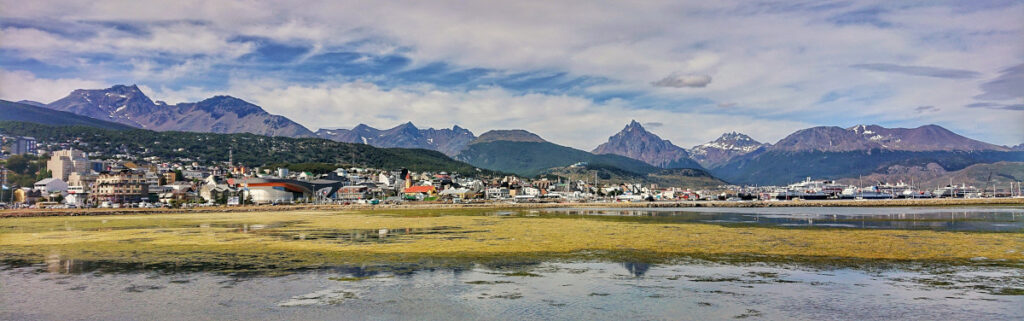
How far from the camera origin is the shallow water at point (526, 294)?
17844 mm

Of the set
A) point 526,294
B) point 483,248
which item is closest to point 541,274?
point 526,294

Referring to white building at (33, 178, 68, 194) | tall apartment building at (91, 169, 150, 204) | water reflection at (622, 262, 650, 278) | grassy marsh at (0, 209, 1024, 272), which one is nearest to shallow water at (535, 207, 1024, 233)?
grassy marsh at (0, 209, 1024, 272)

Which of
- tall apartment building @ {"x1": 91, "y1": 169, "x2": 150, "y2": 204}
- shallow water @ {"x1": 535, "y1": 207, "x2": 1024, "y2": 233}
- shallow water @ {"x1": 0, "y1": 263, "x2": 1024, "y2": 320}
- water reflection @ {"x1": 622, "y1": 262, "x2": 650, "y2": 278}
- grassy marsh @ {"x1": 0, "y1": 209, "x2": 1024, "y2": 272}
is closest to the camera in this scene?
shallow water @ {"x1": 0, "y1": 263, "x2": 1024, "y2": 320}

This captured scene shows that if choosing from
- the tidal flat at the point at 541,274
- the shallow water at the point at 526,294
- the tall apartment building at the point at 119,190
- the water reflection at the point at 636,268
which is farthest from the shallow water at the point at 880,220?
the tall apartment building at the point at 119,190

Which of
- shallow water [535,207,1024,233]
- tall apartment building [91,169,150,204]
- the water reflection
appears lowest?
shallow water [535,207,1024,233]

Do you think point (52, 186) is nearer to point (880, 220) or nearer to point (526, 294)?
point (526, 294)

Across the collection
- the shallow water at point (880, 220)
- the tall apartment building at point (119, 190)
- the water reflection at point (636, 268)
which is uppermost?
the tall apartment building at point (119, 190)

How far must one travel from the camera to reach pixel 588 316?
1758cm

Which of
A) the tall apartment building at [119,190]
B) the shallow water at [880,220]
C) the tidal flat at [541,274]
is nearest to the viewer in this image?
the tidal flat at [541,274]

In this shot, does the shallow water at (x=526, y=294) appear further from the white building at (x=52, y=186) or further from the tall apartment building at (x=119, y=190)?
the white building at (x=52, y=186)

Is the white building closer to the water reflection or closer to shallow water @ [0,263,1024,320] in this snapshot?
shallow water @ [0,263,1024,320]

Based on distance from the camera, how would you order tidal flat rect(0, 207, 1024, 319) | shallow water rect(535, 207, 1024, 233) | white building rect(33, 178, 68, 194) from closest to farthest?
tidal flat rect(0, 207, 1024, 319) < shallow water rect(535, 207, 1024, 233) < white building rect(33, 178, 68, 194)

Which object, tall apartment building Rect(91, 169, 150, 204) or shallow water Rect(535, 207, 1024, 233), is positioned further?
tall apartment building Rect(91, 169, 150, 204)

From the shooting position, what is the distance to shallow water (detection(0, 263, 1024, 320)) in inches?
703
